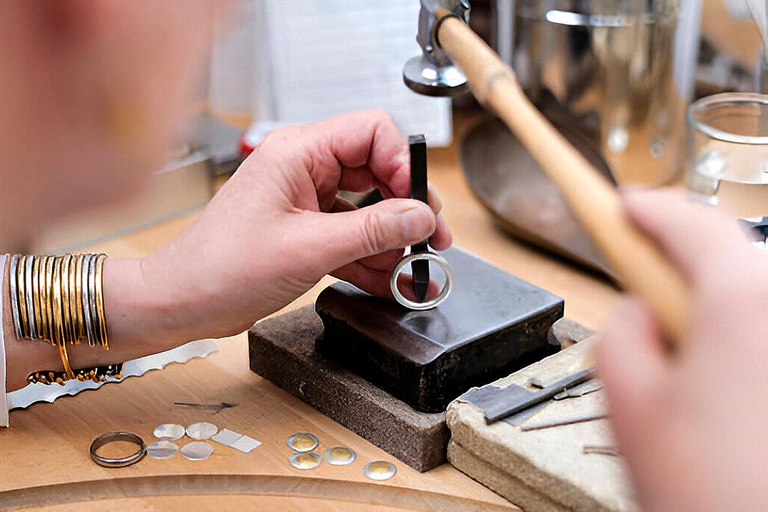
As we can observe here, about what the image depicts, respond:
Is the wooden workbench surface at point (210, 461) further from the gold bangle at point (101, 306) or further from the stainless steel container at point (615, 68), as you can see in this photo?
the stainless steel container at point (615, 68)

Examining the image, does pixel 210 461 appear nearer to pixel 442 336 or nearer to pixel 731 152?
pixel 442 336

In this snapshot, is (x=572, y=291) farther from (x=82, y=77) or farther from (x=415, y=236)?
(x=82, y=77)

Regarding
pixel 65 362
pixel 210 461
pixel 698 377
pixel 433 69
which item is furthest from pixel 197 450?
pixel 698 377

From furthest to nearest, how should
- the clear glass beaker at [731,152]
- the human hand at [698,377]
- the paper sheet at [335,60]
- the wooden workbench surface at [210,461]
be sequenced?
1. the paper sheet at [335,60]
2. the clear glass beaker at [731,152]
3. the wooden workbench surface at [210,461]
4. the human hand at [698,377]

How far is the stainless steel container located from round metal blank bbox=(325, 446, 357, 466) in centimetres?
47

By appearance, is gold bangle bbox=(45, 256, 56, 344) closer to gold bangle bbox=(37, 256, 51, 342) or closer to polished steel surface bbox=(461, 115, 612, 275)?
gold bangle bbox=(37, 256, 51, 342)

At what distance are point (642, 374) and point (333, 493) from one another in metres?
0.36

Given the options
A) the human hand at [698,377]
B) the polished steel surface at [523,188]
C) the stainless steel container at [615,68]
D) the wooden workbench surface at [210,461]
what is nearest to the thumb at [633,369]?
the human hand at [698,377]

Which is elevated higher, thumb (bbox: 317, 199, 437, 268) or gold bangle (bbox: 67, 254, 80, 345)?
thumb (bbox: 317, 199, 437, 268)

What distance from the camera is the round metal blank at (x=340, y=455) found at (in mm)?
719

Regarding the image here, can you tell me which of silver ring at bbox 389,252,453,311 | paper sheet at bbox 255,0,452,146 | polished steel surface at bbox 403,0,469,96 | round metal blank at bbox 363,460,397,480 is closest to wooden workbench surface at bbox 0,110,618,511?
round metal blank at bbox 363,460,397,480

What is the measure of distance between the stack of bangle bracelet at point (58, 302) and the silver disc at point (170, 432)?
8cm

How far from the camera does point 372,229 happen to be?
0.72 metres

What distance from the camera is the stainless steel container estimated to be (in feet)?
3.38
